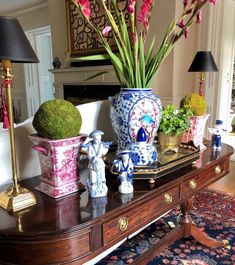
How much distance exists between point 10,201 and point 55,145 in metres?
0.22

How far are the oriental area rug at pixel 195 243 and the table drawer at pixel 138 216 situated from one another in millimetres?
579

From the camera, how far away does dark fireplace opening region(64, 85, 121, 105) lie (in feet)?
12.0

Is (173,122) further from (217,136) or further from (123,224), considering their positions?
(123,224)

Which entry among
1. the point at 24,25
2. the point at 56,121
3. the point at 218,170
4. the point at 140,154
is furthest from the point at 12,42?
the point at 24,25

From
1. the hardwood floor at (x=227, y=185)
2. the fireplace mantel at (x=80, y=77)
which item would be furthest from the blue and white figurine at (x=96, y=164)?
the fireplace mantel at (x=80, y=77)

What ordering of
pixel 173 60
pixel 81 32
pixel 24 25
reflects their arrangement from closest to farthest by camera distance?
pixel 173 60, pixel 81 32, pixel 24 25

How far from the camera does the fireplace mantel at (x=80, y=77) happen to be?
11.8ft

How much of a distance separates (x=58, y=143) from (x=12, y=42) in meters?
0.32

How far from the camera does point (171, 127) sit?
4.10ft

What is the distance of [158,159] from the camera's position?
1143 mm

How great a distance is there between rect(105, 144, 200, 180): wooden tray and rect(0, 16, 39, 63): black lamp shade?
479 millimetres

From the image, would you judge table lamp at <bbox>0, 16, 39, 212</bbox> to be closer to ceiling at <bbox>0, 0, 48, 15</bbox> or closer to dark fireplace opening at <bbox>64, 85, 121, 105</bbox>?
dark fireplace opening at <bbox>64, 85, 121, 105</bbox>

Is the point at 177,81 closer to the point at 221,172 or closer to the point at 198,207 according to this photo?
the point at 198,207

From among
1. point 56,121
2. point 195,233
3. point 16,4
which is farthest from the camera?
point 16,4
